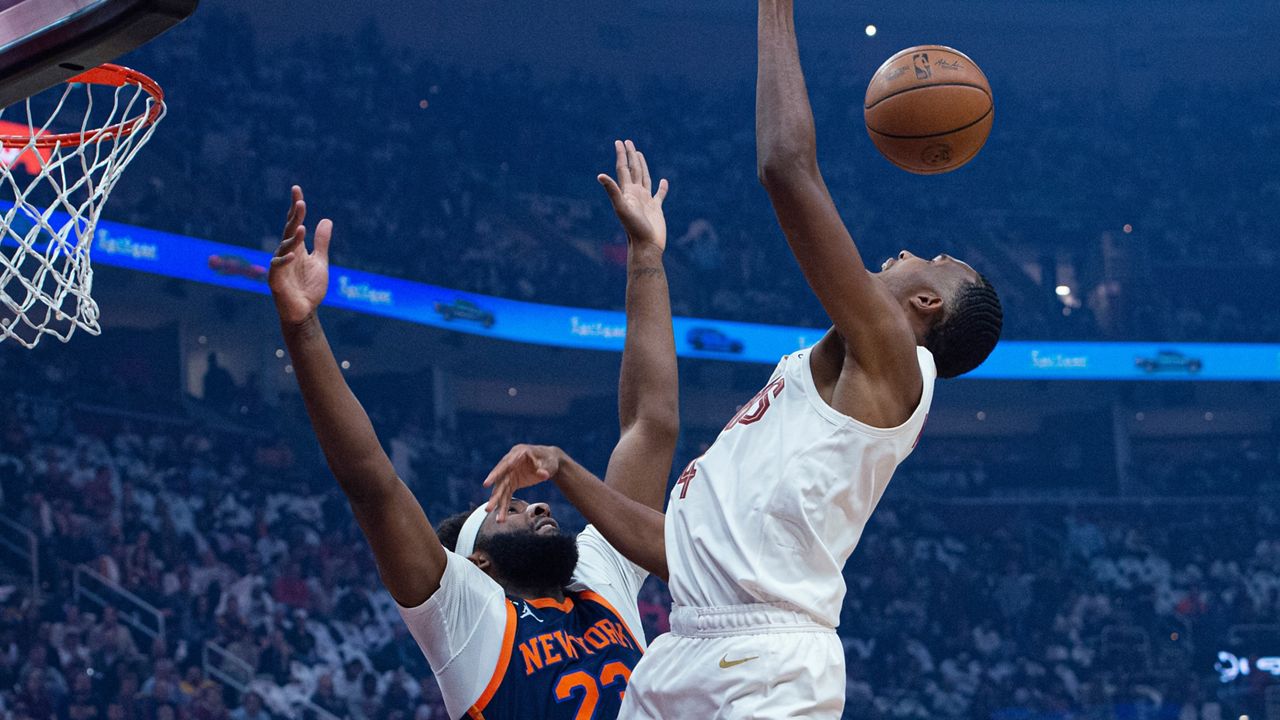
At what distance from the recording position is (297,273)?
7.98 feet

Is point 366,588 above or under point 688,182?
under

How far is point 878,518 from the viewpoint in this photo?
15586mm

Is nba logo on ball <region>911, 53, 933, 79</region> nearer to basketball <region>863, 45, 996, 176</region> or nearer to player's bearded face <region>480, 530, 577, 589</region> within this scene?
basketball <region>863, 45, 996, 176</region>

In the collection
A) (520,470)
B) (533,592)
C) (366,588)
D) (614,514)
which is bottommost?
(366,588)

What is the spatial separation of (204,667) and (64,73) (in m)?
8.22

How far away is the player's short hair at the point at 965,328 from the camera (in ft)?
8.04

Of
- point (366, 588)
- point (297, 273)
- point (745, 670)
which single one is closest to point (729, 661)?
point (745, 670)

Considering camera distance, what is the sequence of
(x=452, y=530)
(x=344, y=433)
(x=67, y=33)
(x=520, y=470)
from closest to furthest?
(x=67, y=33)
(x=520, y=470)
(x=344, y=433)
(x=452, y=530)

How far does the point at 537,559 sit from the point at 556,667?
1.07 feet

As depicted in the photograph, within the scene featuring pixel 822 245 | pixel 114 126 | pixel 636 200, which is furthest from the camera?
pixel 114 126

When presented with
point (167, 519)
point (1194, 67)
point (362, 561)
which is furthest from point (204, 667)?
point (1194, 67)

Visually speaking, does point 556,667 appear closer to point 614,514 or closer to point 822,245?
point 614,514

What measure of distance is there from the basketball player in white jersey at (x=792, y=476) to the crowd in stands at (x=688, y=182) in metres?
12.0

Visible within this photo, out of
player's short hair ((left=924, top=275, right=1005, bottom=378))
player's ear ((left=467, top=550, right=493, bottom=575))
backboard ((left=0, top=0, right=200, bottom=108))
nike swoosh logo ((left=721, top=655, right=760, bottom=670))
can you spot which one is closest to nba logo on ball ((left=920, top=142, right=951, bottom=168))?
player's short hair ((left=924, top=275, right=1005, bottom=378))
